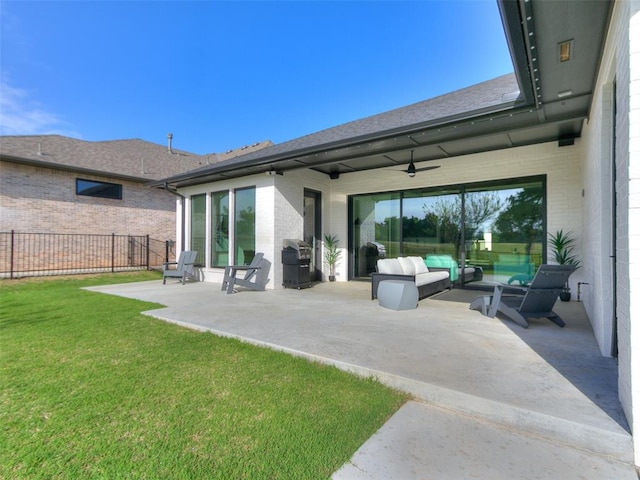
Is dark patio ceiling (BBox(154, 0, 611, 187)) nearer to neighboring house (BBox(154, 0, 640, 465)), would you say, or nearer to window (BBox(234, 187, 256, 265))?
neighboring house (BBox(154, 0, 640, 465))

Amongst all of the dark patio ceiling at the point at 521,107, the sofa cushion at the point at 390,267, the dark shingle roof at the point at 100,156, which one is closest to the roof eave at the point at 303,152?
the dark patio ceiling at the point at 521,107

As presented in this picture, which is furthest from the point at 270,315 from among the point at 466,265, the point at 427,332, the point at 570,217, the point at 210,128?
the point at 210,128

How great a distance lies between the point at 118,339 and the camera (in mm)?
3773

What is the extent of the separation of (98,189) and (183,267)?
6.89m

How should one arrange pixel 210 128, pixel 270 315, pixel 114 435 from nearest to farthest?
pixel 114 435 → pixel 270 315 → pixel 210 128

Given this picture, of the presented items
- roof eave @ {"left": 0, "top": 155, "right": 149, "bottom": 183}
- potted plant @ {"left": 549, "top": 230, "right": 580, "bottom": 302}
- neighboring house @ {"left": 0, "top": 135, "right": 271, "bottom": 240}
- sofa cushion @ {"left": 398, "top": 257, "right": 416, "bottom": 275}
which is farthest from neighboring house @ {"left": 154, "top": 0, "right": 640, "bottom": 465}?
neighboring house @ {"left": 0, "top": 135, "right": 271, "bottom": 240}

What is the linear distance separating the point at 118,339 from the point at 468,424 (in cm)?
393

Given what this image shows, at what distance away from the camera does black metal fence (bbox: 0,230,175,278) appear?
33.3 feet

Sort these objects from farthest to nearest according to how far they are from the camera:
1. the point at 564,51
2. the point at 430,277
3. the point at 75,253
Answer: the point at 75,253 → the point at 430,277 → the point at 564,51

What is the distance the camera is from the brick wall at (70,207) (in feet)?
33.8

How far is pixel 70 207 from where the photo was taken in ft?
38.1

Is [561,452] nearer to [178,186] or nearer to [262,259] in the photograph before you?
[262,259]

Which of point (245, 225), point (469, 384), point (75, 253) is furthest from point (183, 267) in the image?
point (469, 384)

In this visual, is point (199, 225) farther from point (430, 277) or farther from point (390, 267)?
point (430, 277)
